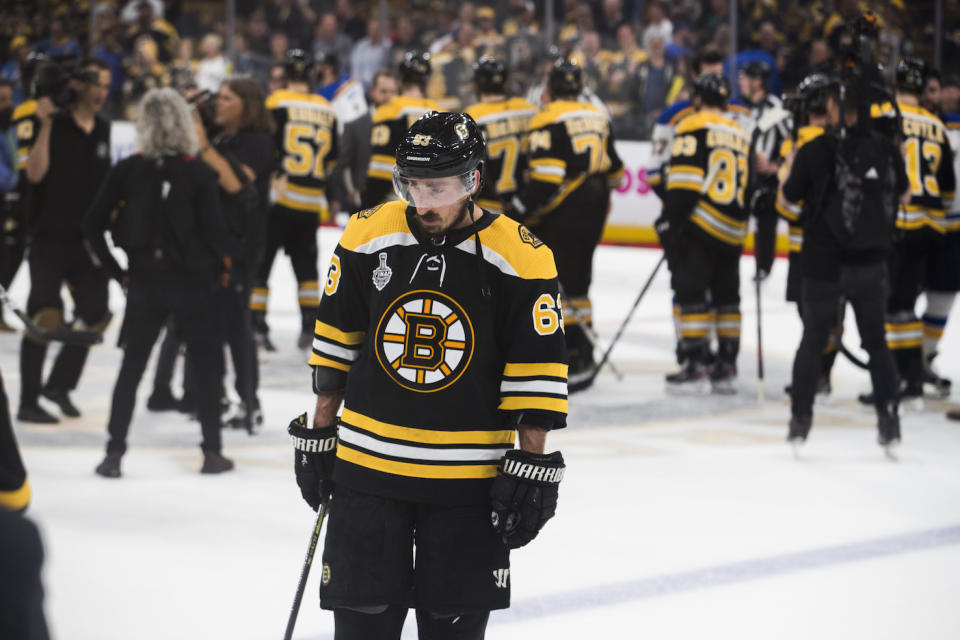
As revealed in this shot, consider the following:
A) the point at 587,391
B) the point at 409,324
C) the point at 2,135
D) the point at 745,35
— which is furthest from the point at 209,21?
the point at 409,324

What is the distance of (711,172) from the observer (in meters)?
6.48

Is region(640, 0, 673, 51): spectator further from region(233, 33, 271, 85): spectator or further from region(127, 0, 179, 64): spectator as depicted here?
region(127, 0, 179, 64): spectator

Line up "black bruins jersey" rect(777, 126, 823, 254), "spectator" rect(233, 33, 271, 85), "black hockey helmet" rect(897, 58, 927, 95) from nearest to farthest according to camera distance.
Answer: "black bruins jersey" rect(777, 126, 823, 254) < "black hockey helmet" rect(897, 58, 927, 95) < "spectator" rect(233, 33, 271, 85)

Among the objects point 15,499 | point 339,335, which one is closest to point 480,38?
point 339,335

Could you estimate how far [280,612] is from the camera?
3559 millimetres

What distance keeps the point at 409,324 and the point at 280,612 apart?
59.3 inches

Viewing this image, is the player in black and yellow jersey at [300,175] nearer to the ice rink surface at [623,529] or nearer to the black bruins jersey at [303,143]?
the black bruins jersey at [303,143]

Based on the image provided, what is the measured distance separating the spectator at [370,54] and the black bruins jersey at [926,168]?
7.00 metres

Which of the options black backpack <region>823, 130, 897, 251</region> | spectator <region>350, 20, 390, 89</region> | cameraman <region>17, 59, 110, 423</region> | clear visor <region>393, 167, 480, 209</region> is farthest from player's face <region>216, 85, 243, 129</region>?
spectator <region>350, 20, 390, 89</region>

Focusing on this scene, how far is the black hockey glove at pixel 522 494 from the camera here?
2.29 meters

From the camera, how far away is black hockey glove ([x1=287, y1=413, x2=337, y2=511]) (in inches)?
97.6

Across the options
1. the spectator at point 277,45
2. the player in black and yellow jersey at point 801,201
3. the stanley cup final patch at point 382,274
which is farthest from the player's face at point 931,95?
the spectator at point 277,45

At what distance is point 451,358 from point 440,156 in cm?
36

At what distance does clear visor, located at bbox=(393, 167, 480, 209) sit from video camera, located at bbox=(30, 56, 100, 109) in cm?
355
